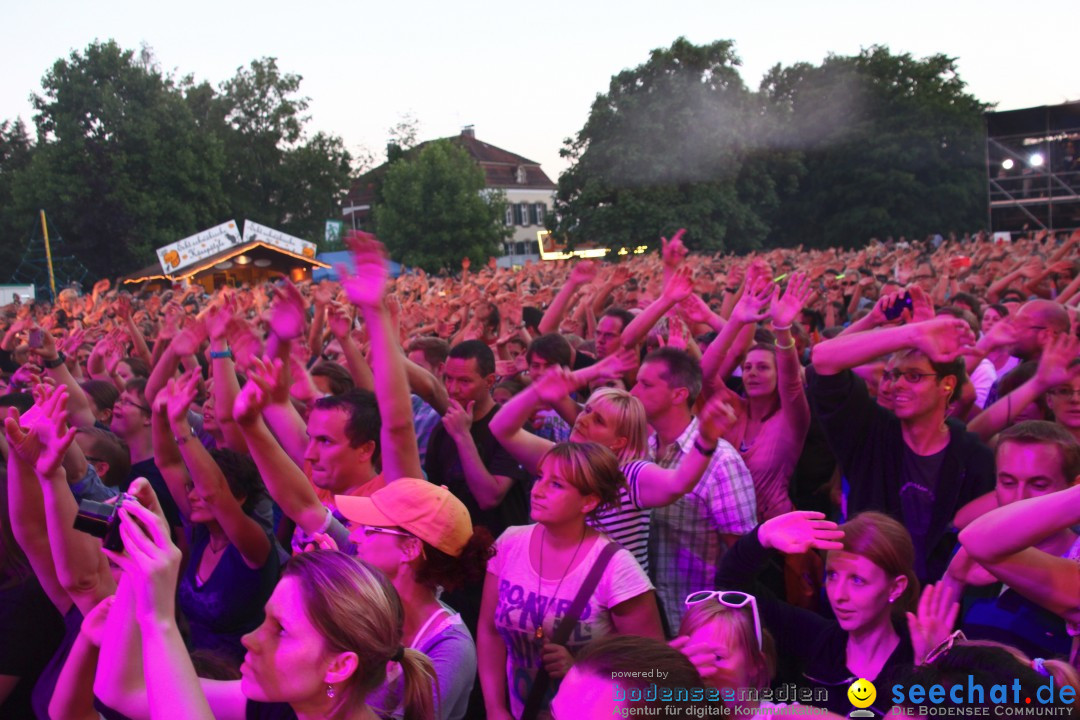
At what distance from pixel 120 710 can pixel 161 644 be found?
1.23 ft

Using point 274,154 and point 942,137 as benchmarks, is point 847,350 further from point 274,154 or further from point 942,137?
point 274,154

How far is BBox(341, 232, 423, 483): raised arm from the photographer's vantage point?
3326 millimetres

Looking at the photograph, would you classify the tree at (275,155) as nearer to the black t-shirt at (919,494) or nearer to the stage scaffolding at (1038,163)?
the stage scaffolding at (1038,163)

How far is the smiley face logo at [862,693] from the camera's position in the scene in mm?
2602

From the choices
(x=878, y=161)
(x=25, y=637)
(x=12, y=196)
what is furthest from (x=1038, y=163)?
(x=12, y=196)

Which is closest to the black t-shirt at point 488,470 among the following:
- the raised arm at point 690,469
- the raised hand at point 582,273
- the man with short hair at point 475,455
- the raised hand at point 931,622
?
the man with short hair at point 475,455

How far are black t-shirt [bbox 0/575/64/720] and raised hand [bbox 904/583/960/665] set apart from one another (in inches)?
94.8

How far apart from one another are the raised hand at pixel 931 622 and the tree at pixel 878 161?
46.2 meters

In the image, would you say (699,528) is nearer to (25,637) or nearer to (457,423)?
(457,423)

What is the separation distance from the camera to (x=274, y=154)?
57.8 meters

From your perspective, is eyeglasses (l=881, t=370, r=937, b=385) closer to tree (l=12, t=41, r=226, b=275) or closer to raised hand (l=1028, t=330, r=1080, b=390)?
raised hand (l=1028, t=330, r=1080, b=390)

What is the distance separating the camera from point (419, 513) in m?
2.82

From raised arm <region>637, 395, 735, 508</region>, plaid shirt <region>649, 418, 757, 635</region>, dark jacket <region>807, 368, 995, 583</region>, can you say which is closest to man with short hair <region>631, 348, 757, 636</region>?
plaid shirt <region>649, 418, 757, 635</region>

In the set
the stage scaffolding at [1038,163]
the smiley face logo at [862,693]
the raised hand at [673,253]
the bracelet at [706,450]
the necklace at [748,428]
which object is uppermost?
the stage scaffolding at [1038,163]
